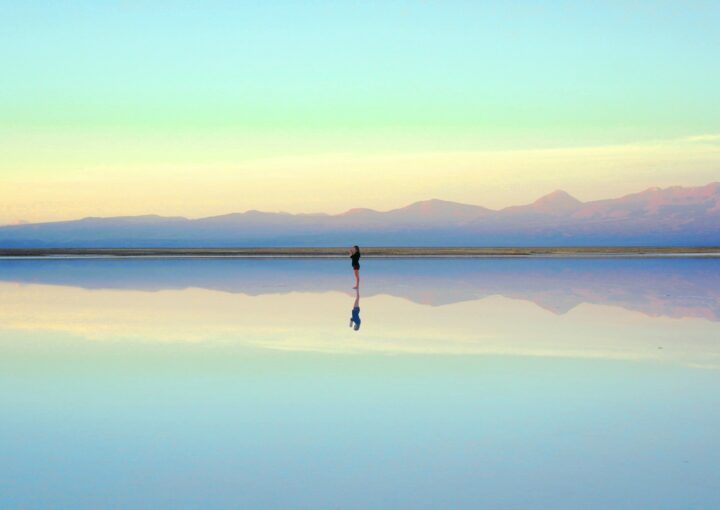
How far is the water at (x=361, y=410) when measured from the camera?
7.32 metres

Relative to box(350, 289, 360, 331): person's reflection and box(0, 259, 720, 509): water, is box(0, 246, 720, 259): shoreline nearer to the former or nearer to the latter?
box(350, 289, 360, 331): person's reflection

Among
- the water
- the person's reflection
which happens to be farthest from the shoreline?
the water

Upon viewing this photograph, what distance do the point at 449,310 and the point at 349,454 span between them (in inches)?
570

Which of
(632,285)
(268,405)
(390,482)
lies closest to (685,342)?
(268,405)

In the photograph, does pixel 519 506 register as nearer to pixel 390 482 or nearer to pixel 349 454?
pixel 390 482

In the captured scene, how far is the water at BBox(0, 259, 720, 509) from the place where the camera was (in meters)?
7.32

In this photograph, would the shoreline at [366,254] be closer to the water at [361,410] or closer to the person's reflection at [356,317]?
the person's reflection at [356,317]

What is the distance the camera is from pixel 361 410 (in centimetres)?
1043

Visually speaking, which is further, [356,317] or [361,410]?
[356,317]

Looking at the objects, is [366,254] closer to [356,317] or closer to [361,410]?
[356,317]

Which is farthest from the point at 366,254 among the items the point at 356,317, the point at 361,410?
the point at 361,410

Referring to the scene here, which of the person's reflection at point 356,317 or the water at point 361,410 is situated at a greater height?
the person's reflection at point 356,317

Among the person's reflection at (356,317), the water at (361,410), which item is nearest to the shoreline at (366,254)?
the person's reflection at (356,317)

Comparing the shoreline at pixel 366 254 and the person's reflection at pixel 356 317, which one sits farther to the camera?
the shoreline at pixel 366 254
